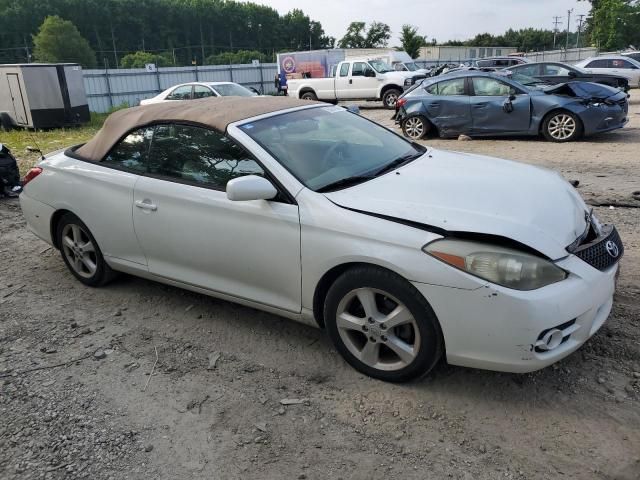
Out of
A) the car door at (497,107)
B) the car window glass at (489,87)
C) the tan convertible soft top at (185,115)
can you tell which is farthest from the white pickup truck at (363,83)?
the tan convertible soft top at (185,115)

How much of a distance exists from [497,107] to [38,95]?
570 inches

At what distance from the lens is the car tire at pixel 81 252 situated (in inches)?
172

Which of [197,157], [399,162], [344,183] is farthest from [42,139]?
[344,183]

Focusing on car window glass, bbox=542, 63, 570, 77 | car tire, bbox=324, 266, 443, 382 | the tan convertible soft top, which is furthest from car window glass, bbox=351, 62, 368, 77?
→ car tire, bbox=324, 266, 443, 382

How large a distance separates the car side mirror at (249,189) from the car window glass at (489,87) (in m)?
9.53

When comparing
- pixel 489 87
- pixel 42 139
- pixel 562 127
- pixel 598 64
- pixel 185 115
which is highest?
pixel 185 115

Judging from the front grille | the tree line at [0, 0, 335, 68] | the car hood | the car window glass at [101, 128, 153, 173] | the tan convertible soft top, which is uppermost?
the tree line at [0, 0, 335, 68]

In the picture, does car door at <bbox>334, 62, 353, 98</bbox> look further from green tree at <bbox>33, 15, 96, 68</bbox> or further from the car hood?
green tree at <bbox>33, 15, 96, 68</bbox>

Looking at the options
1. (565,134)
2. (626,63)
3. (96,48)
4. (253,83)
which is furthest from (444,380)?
(96,48)

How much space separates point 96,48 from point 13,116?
85740mm

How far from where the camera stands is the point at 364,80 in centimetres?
2180

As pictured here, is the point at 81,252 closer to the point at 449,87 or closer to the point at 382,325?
the point at 382,325

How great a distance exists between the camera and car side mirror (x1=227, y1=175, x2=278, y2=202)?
304 centimetres

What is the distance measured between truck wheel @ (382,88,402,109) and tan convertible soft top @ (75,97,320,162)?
59.2 ft
